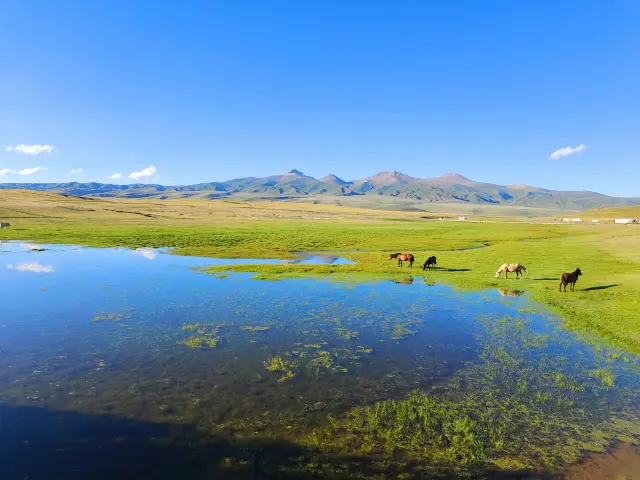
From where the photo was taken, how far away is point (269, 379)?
50.4 ft

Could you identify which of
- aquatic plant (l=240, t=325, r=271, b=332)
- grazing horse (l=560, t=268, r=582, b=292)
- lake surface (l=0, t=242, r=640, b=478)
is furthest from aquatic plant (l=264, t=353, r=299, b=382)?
grazing horse (l=560, t=268, r=582, b=292)

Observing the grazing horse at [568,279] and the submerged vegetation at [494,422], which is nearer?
the submerged vegetation at [494,422]

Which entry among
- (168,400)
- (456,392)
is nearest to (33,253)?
(168,400)

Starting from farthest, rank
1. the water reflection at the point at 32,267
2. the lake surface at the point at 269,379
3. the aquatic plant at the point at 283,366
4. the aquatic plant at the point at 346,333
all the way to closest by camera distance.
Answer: the water reflection at the point at 32,267 → the aquatic plant at the point at 346,333 → the aquatic plant at the point at 283,366 → the lake surface at the point at 269,379

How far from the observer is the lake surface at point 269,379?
1080cm

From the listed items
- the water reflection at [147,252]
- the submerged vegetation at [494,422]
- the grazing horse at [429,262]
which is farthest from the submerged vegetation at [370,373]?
the water reflection at [147,252]

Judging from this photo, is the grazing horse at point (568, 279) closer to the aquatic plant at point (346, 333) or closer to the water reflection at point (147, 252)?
the aquatic plant at point (346, 333)

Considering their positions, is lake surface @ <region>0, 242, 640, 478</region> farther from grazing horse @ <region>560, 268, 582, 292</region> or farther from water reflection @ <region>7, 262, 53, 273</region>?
water reflection @ <region>7, 262, 53, 273</region>

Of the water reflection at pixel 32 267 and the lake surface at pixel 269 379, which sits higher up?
the water reflection at pixel 32 267

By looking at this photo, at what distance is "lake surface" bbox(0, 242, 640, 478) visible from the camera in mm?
10797

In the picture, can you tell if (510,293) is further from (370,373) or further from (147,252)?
(147,252)

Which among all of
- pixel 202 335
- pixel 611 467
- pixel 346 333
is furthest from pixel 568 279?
Answer: pixel 202 335

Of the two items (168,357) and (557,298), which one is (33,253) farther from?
(557,298)

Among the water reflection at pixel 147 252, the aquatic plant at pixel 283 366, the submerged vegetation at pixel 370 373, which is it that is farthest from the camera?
the water reflection at pixel 147 252
